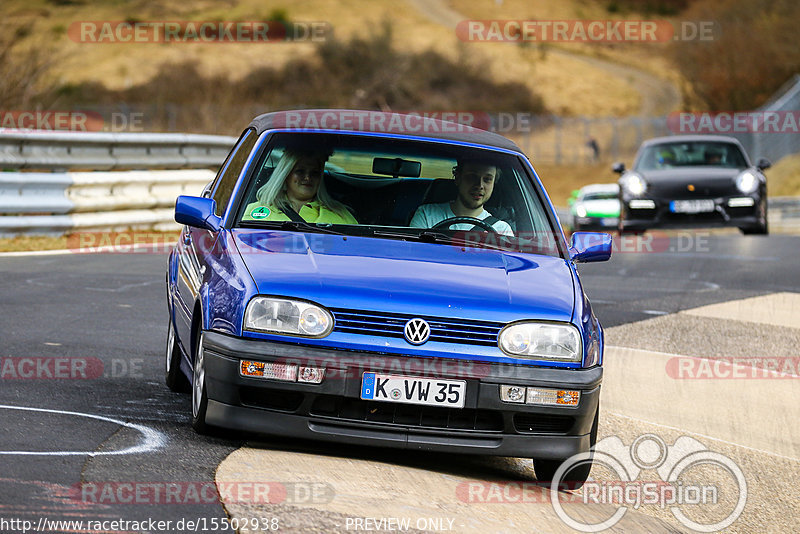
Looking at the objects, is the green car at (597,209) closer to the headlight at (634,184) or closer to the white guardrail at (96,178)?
the headlight at (634,184)

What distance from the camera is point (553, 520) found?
15.9 ft

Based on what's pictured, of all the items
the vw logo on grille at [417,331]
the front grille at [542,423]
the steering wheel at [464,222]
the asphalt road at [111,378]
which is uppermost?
the steering wheel at [464,222]

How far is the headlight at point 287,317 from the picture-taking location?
16.7ft

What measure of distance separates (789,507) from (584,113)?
70708 millimetres

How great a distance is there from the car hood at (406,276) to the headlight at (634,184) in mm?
13560

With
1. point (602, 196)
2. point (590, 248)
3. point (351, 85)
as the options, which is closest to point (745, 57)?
point (351, 85)

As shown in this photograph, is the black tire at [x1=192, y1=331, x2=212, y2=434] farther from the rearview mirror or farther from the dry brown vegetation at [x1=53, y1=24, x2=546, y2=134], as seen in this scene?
the dry brown vegetation at [x1=53, y1=24, x2=546, y2=134]

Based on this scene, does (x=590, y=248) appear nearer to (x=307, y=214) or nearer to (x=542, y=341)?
(x=542, y=341)

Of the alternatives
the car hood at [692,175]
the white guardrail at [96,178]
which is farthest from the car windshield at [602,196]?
the white guardrail at [96,178]

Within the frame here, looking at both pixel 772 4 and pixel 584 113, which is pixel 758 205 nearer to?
pixel 772 4

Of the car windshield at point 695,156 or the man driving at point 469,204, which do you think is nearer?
the man driving at point 469,204

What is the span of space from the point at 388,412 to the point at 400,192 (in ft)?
5.40

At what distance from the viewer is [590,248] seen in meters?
6.35

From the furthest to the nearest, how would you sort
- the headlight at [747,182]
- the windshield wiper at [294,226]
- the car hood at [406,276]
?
the headlight at [747,182] < the windshield wiper at [294,226] < the car hood at [406,276]
